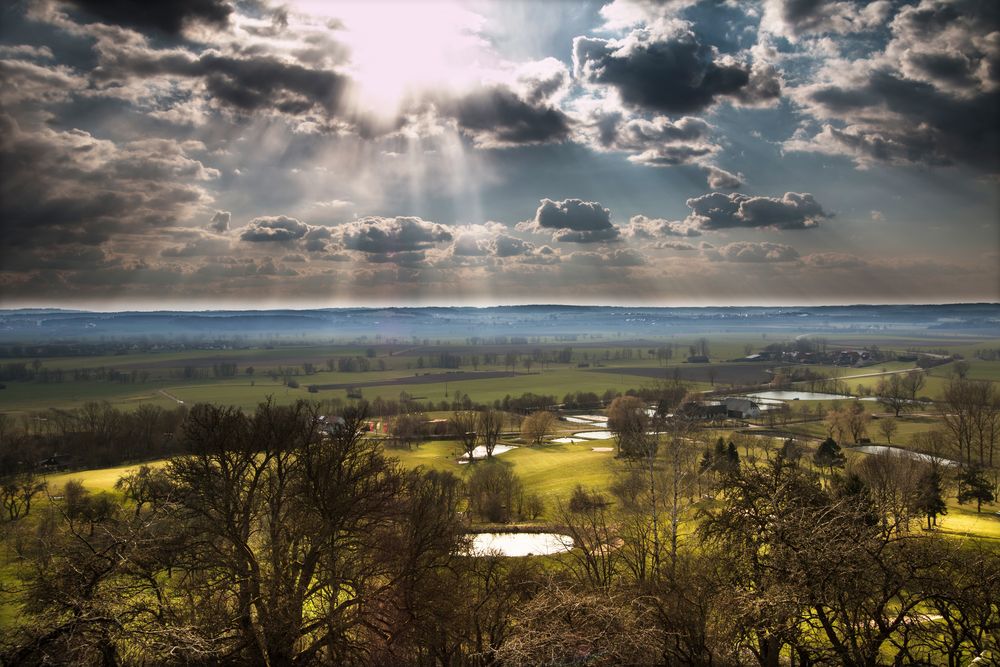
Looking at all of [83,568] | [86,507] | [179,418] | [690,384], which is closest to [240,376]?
[179,418]

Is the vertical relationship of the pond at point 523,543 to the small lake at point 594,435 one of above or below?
above

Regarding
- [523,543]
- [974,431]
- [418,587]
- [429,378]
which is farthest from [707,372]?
[418,587]

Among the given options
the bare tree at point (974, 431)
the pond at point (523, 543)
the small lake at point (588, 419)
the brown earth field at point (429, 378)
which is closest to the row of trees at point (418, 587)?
the pond at point (523, 543)

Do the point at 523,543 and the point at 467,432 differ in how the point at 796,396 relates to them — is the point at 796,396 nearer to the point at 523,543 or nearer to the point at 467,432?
the point at 467,432

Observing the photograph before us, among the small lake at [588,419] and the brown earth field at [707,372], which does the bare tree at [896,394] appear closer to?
the brown earth field at [707,372]

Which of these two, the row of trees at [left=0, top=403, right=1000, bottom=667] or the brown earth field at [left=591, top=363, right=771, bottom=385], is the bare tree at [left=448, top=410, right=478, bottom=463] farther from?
the brown earth field at [left=591, top=363, right=771, bottom=385]

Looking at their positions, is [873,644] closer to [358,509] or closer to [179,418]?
[358,509]

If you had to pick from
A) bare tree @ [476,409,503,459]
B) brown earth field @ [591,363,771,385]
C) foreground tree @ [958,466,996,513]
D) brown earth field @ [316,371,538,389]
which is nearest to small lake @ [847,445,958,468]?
foreground tree @ [958,466,996,513]
